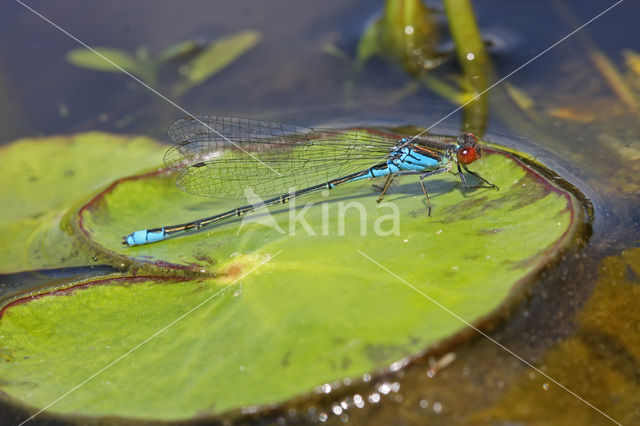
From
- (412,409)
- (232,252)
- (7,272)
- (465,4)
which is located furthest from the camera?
(465,4)

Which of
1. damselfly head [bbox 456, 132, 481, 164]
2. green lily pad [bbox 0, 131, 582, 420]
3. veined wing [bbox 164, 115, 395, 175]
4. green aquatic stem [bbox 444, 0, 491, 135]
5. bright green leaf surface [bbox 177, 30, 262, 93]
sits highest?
bright green leaf surface [bbox 177, 30, 262, 93]

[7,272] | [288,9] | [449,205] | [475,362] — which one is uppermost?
[288,9]

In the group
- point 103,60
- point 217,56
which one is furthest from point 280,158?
point 103,60

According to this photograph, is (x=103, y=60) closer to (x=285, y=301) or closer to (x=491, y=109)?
(x=491, y=109)

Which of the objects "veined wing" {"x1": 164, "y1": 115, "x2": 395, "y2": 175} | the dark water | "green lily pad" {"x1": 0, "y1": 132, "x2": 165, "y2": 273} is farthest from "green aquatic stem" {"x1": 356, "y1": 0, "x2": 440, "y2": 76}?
"green lily pad" {"x1": 0, "y1": 132, "x2": 165, "y2": 273}

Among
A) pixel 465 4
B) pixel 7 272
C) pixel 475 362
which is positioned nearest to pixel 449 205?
pixel 475 362

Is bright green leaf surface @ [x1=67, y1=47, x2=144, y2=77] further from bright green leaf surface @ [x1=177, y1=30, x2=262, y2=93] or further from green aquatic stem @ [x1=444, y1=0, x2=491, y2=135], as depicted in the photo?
green aquatic stem @ [x1=444, y1=0, x2=491, y2=135]

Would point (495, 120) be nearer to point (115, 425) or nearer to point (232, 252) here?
point (232, 252)
